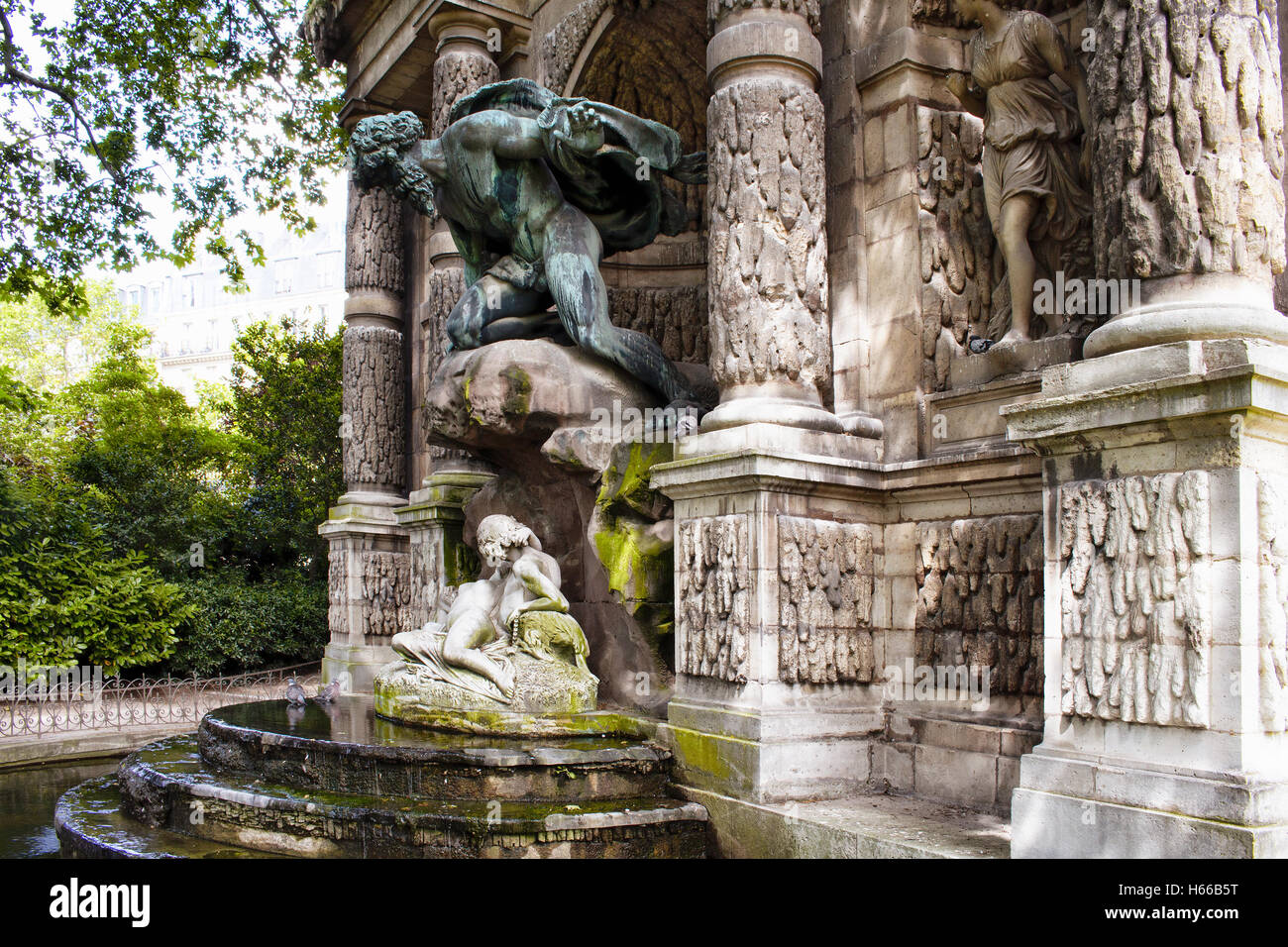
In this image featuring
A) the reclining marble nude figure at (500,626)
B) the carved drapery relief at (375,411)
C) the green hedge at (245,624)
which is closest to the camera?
the reclining marble nude figure at (500,626)


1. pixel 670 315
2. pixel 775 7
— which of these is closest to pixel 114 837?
pixel 775 7

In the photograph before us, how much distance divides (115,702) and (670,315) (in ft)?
30.1

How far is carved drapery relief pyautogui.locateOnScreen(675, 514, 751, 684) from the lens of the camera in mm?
5883

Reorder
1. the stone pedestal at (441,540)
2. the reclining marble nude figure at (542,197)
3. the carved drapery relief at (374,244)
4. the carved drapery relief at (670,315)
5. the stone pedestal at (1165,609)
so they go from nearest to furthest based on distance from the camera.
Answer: the stone pedestal at (1165,609) < the reclining marble nude figure at (542,197) < the stone pedestal at (441,540) < the carved drapery relief at (670,315) < the carved drapery relief at (374,244)

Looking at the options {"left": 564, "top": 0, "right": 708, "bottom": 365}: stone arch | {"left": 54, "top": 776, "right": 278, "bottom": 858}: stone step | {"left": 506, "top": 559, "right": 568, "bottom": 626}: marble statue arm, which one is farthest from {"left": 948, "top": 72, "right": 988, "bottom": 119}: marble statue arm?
{"left": 54, "top": 776, "right": 278, "bottom": 858}: stone step

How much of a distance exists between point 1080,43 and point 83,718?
1187 cm

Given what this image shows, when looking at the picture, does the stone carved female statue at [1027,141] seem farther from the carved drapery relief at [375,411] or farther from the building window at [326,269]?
the building window at [326,269]

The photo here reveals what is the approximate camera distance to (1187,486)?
4.13m

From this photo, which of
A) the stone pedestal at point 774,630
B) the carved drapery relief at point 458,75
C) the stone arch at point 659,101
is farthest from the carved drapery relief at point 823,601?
Result: the carved drapery relief at point 458,75

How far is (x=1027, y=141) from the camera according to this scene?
5945mm

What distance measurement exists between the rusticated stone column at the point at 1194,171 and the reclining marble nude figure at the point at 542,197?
3.37 metres

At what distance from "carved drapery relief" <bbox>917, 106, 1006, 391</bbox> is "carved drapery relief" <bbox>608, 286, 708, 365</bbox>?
3.79 m

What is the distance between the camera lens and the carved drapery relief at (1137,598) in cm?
407
